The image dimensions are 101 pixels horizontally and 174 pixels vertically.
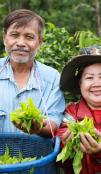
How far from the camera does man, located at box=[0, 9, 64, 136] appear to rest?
11.1ft

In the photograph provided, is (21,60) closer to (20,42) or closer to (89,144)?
(20,42)

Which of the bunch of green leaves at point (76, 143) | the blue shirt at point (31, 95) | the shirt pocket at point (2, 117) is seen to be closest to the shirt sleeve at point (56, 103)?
the blue shirt at point (31, 95)

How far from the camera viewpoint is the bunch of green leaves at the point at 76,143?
2740 mm

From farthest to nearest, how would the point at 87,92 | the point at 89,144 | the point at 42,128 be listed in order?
the point at 87,92, the point at 42,128, the point at 89,144

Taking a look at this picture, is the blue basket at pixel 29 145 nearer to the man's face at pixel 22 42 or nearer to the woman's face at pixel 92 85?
the woman's face at pixel 92 85

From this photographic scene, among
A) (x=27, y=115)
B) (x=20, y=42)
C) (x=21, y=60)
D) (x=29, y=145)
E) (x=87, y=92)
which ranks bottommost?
(x=29, y=145)

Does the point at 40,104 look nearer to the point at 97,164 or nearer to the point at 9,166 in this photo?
the point at 97,164

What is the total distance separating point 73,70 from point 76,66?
0.05 m

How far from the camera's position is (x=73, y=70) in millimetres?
3520

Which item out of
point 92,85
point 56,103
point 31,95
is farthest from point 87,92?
point 31,95

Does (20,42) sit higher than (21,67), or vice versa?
(20,42)

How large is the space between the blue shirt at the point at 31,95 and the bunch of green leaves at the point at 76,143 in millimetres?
508

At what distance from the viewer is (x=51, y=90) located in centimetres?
342

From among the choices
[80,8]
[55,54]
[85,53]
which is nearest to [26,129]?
[85,53]
